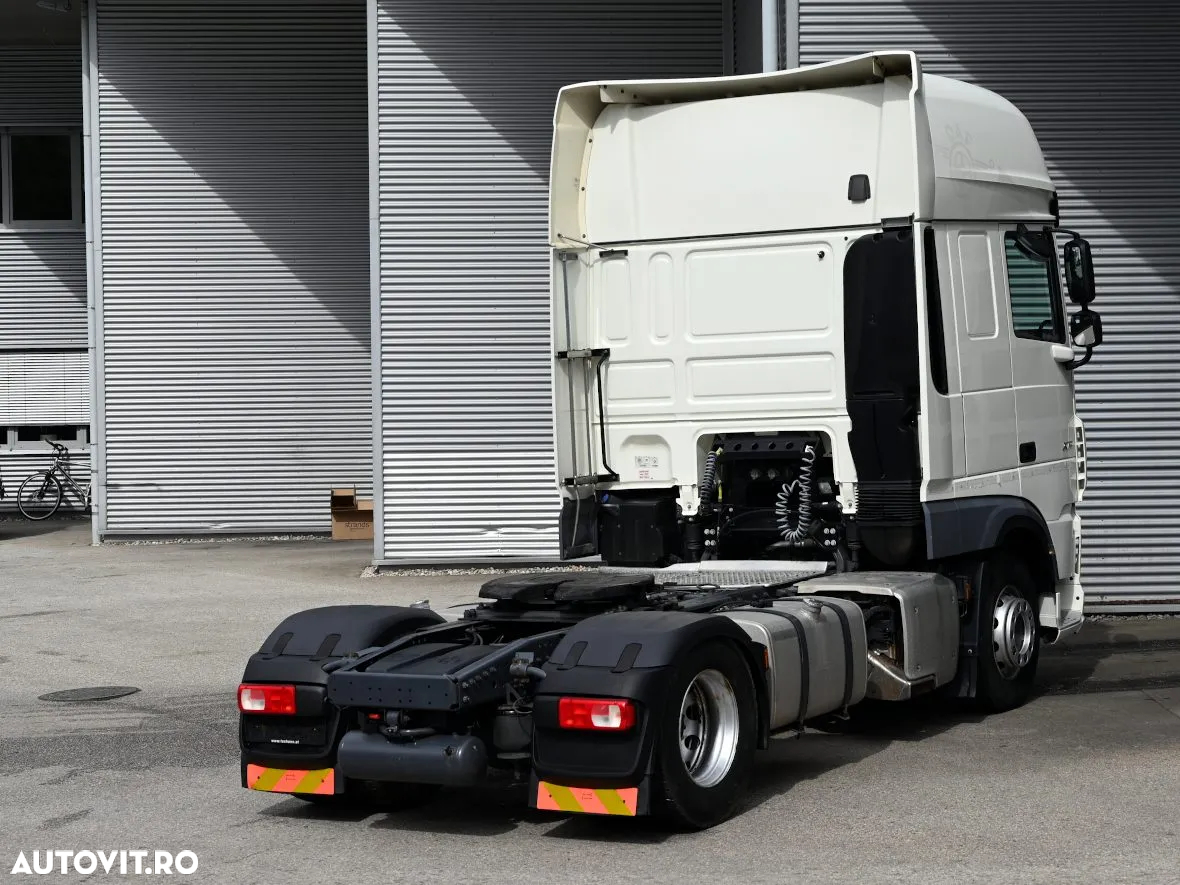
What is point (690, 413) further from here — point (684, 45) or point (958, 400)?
point (684, 45)

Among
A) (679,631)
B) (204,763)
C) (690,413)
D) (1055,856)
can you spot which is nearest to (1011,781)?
(1055,856)

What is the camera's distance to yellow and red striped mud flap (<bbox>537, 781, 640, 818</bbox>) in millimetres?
6188

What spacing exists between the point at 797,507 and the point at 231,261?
15409 mm

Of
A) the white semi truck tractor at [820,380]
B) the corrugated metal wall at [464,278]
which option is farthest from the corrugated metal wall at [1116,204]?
the corrugated metal wall at [464,278]

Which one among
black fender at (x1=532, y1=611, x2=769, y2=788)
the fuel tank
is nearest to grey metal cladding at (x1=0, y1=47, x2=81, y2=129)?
the fuel tank

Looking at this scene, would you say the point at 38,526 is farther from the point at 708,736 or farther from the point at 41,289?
the point at 708,736

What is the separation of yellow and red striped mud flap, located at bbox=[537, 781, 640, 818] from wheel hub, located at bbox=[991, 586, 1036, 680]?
3.57 metres

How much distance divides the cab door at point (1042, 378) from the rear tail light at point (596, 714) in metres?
4.01

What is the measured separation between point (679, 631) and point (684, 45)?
1325 centimetres

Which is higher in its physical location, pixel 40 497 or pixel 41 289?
pixel 41 289

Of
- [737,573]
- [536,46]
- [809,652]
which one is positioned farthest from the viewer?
[536,46]

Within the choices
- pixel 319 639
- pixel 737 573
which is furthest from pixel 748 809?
pixel 319 639

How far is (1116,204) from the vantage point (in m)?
13.3

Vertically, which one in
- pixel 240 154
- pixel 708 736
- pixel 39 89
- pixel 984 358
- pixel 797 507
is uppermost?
pixel 39 89
